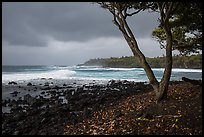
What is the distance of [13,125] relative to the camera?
34.8ft

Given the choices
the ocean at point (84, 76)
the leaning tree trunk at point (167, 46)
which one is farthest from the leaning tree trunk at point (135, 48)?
the ocean at point (84, 76)

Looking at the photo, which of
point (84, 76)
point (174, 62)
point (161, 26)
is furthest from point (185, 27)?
point (174, 62)

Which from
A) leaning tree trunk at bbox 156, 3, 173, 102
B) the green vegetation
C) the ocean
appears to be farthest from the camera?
the green vegetation

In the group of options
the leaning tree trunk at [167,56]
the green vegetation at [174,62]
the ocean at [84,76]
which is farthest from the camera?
the green vegetation at [174,62]

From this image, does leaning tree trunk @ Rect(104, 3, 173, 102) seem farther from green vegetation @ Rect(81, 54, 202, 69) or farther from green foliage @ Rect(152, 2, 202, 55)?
green vegetation @ Rect(81, 54, 202, 69)

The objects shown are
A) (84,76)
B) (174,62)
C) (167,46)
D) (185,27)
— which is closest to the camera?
(167,46)

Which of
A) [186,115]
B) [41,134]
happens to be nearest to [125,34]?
[186,115]

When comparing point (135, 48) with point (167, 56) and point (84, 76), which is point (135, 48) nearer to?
point (167, 56)

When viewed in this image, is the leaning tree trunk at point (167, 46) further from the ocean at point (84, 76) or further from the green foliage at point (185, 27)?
the ocean at point (84, 76)

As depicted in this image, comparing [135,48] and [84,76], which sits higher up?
[135,48]

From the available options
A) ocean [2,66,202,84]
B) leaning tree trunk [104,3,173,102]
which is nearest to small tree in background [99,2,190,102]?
leaning tree trunk [104,3,173,102]

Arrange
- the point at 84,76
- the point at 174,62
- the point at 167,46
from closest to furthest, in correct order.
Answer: the point at 167,46
the point at 84,76
the point at 174,62

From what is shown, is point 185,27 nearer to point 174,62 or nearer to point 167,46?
point 167,46

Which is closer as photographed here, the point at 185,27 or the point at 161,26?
the point at 161,26
